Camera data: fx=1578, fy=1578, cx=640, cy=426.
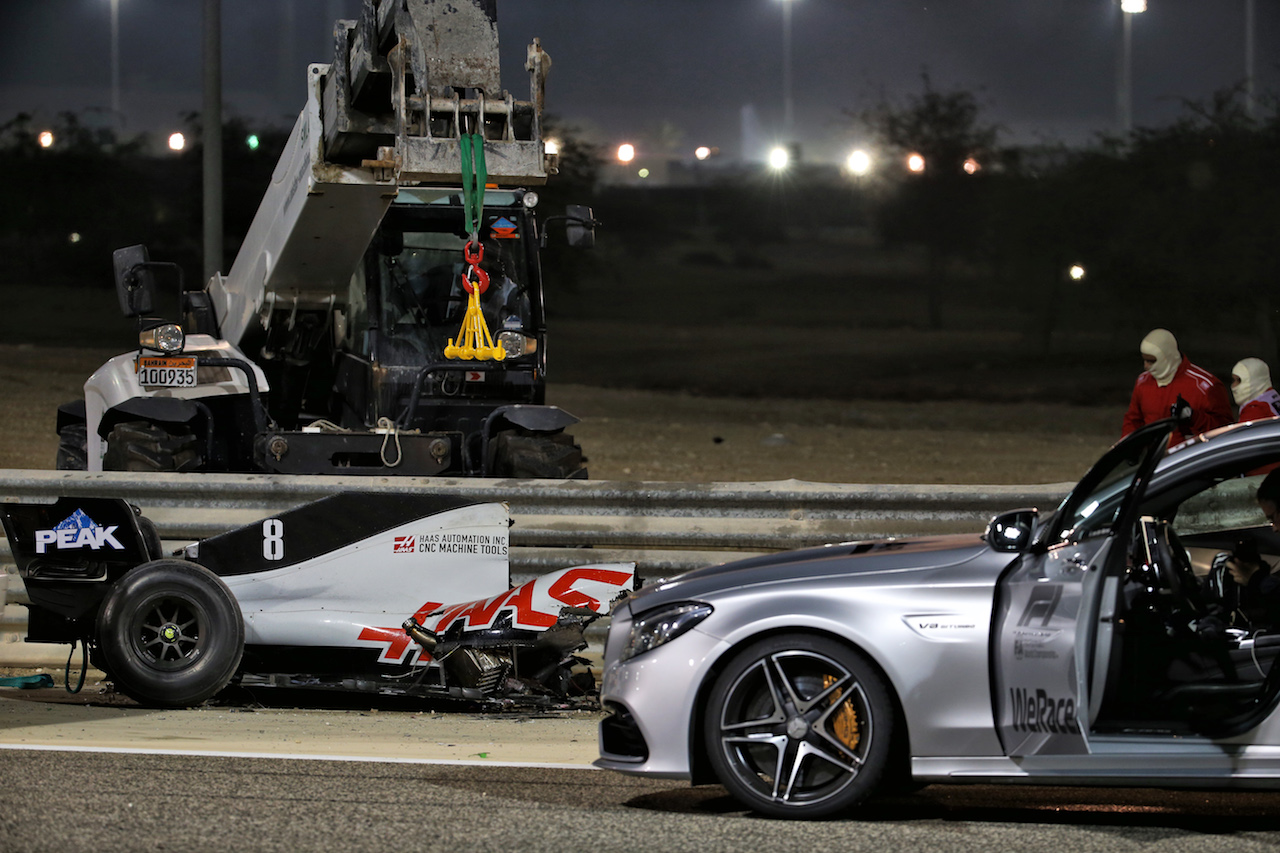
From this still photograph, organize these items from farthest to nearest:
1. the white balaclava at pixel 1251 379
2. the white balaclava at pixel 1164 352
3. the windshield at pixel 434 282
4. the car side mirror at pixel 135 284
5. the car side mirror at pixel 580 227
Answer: the windshield at pixel 434 282 < the car side mirror at pixel 580 227 < the car side mirror at pixel 135 284 < the white balaclava at pixel 1164 352 < the white balaclava at pixel 1251 379

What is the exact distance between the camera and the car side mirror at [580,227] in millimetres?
11109

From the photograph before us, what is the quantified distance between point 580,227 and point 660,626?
606 centimetres

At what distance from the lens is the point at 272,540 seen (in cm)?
790

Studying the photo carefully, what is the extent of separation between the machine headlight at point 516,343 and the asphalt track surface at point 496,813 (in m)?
5.65

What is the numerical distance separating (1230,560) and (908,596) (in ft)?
4.74

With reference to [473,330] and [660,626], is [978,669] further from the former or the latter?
[473,330]

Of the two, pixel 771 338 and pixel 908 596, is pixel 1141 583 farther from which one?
pixel 771 338

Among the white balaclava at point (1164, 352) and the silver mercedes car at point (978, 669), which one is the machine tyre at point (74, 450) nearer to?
the white balaclava at point (1164, 352)

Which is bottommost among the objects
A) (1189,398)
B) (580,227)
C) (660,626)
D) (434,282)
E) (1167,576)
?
(660,626)

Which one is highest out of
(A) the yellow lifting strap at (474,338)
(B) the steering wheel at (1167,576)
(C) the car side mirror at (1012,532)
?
(A) the yellow lifting strap at (474,338)

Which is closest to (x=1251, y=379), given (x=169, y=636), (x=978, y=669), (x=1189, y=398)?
→ (x=1189, y=398)

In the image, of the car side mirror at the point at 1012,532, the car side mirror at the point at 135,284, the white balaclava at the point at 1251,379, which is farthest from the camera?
the car side mirror at the point at 135,284

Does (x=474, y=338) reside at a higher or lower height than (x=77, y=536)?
higher

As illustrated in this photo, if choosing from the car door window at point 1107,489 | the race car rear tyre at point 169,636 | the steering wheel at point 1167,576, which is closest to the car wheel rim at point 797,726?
the car door window at point 1107,489
